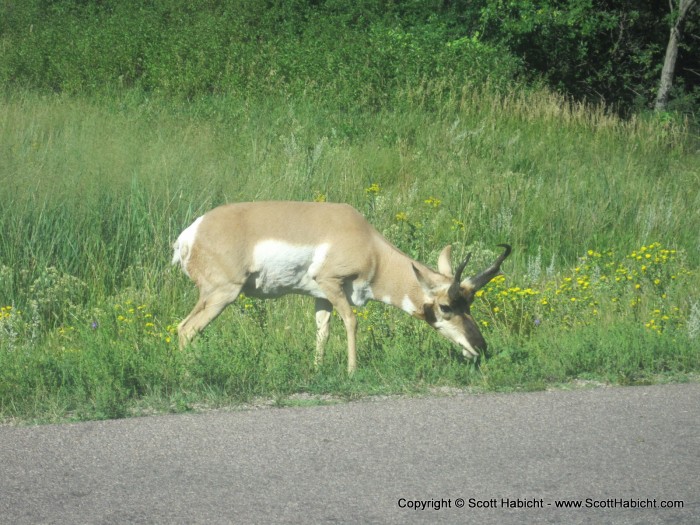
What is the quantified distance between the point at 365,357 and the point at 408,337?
62cm

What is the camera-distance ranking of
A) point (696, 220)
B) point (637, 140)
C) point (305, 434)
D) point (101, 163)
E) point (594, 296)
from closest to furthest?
point (305, 434)
point (594, 296)
point (101, 163)
point (696, 220)
point (637, 140)

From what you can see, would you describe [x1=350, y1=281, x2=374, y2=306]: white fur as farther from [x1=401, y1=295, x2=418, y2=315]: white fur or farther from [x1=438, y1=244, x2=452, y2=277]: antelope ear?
[x1=438, y1=244, x2=452, y2=277]: antelope ear

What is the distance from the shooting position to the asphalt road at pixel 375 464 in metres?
4.48

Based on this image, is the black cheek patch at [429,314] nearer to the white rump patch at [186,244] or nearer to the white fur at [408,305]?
the white fur at [408,305]

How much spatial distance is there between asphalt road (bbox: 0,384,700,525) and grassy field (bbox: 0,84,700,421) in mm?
560

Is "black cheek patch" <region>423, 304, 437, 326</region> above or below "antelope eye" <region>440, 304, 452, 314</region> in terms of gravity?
below

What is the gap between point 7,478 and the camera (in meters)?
4.85

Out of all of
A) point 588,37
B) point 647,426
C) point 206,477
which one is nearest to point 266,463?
point 206,477

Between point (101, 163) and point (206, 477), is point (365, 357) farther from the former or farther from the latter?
point (101, 163)

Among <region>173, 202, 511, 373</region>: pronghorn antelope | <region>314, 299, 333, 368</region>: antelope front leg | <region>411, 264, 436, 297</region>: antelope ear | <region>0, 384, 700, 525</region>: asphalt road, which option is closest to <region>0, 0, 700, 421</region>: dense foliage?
<region>314, 299, 333, 368</region>: antelope front leg

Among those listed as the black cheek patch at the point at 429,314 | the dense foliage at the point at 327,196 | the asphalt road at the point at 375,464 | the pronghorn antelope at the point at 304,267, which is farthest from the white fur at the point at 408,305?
the asphalt road at the point at 375,464

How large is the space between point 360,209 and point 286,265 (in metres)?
4.98

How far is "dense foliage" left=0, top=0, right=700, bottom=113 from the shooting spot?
741 inches

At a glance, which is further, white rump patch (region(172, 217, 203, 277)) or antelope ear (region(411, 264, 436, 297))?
white rump patch (region(172, 217, 203, 277))
